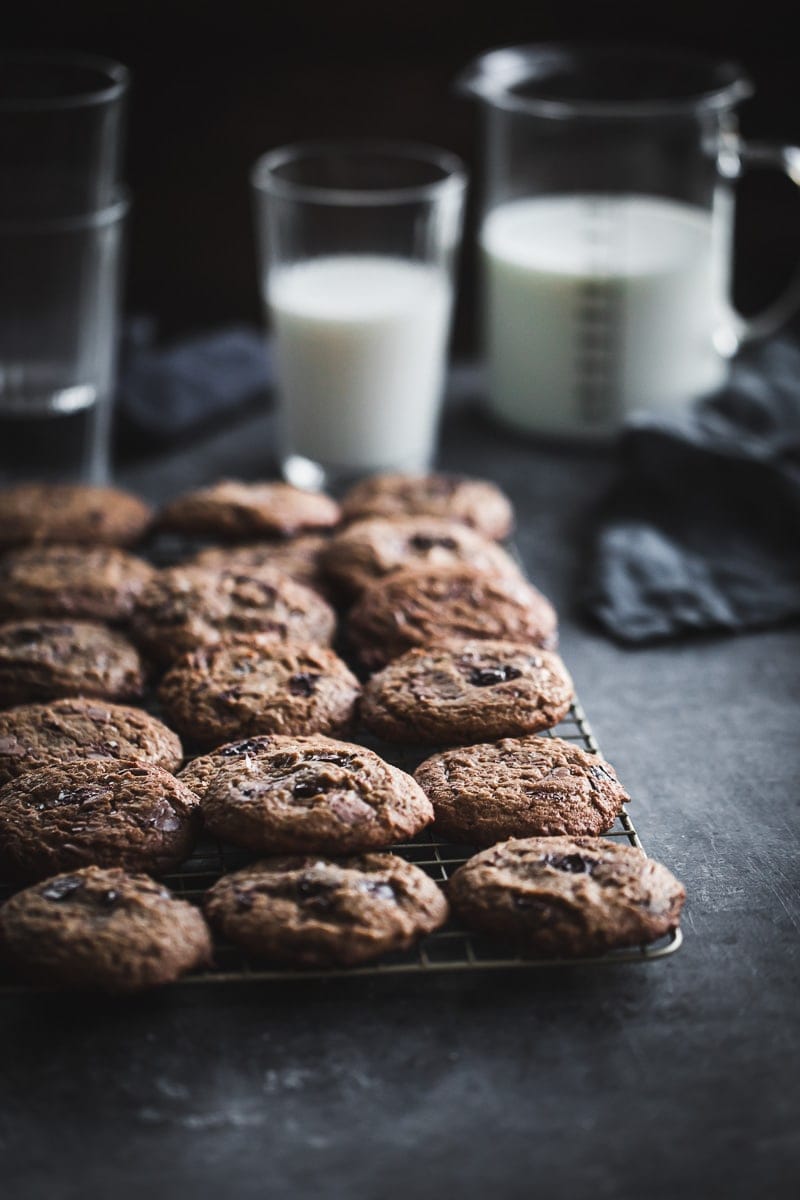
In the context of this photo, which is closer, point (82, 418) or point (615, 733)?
point (615, 733)

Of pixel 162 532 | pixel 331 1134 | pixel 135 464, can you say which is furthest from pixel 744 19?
pixel 331 1134

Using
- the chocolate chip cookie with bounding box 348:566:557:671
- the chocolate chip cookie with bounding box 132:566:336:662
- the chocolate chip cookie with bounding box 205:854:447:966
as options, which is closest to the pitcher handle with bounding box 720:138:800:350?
the chocolate chip cookie with bounding box 348:566:557:671

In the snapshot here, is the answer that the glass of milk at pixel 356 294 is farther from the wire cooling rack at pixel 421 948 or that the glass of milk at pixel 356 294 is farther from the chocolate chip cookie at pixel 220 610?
the wire cooling rack at pixel 421 948

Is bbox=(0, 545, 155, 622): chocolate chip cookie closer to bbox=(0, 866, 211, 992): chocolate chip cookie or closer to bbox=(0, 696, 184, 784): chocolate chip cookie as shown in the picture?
bbox=(0, 696, 184, 784): chocolate chip cookie

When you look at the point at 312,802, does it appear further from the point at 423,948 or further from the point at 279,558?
the point at 279,558

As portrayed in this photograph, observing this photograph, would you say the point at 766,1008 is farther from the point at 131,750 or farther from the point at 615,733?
the point at 131,750

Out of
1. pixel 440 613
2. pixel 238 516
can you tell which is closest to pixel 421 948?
pixel 440 613

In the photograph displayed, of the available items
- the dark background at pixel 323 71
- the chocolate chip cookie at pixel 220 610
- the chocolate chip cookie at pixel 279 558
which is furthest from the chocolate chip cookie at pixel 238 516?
the dark background at pixel 323 71
